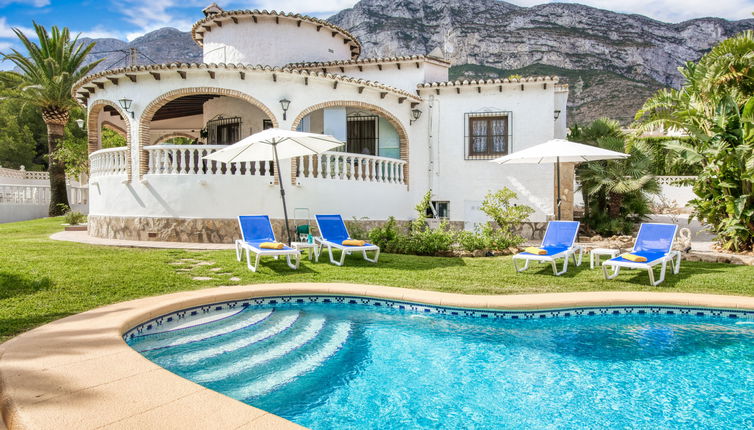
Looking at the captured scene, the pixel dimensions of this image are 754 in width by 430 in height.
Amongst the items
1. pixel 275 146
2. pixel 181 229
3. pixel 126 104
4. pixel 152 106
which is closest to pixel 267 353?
pixel 275 146

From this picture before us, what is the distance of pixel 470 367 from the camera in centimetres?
531

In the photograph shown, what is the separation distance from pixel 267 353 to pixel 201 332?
116 cm

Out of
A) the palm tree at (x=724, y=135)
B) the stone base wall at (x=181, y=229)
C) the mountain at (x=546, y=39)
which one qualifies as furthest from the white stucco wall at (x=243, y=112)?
the mountain at (x=546, y=39)

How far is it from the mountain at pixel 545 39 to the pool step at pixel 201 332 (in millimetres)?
61324

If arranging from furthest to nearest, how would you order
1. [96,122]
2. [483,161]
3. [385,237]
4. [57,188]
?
[57,188]
[483,161]
[96,122]
[385,237]

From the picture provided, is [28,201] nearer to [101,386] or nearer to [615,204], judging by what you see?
[101,386]

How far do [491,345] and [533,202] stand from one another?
12.0 m

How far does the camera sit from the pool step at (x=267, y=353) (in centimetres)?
493

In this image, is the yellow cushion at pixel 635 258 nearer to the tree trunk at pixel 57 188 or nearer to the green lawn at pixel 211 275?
the green lawn at pixel 211 275

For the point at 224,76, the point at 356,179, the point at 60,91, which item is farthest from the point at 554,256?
the point at 60,91

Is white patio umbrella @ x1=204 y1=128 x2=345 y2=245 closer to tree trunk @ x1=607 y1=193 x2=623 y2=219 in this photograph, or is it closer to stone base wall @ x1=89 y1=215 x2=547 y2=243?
stone base wall @ x1=89 y1=215 x2=547 y2=243

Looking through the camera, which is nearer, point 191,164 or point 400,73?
point 191,164

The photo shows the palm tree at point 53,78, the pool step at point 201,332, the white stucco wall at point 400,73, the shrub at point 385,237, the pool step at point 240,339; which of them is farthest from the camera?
the palm tree at point 53,78

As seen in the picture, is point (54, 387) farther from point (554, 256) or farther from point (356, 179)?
point (356, 179)
